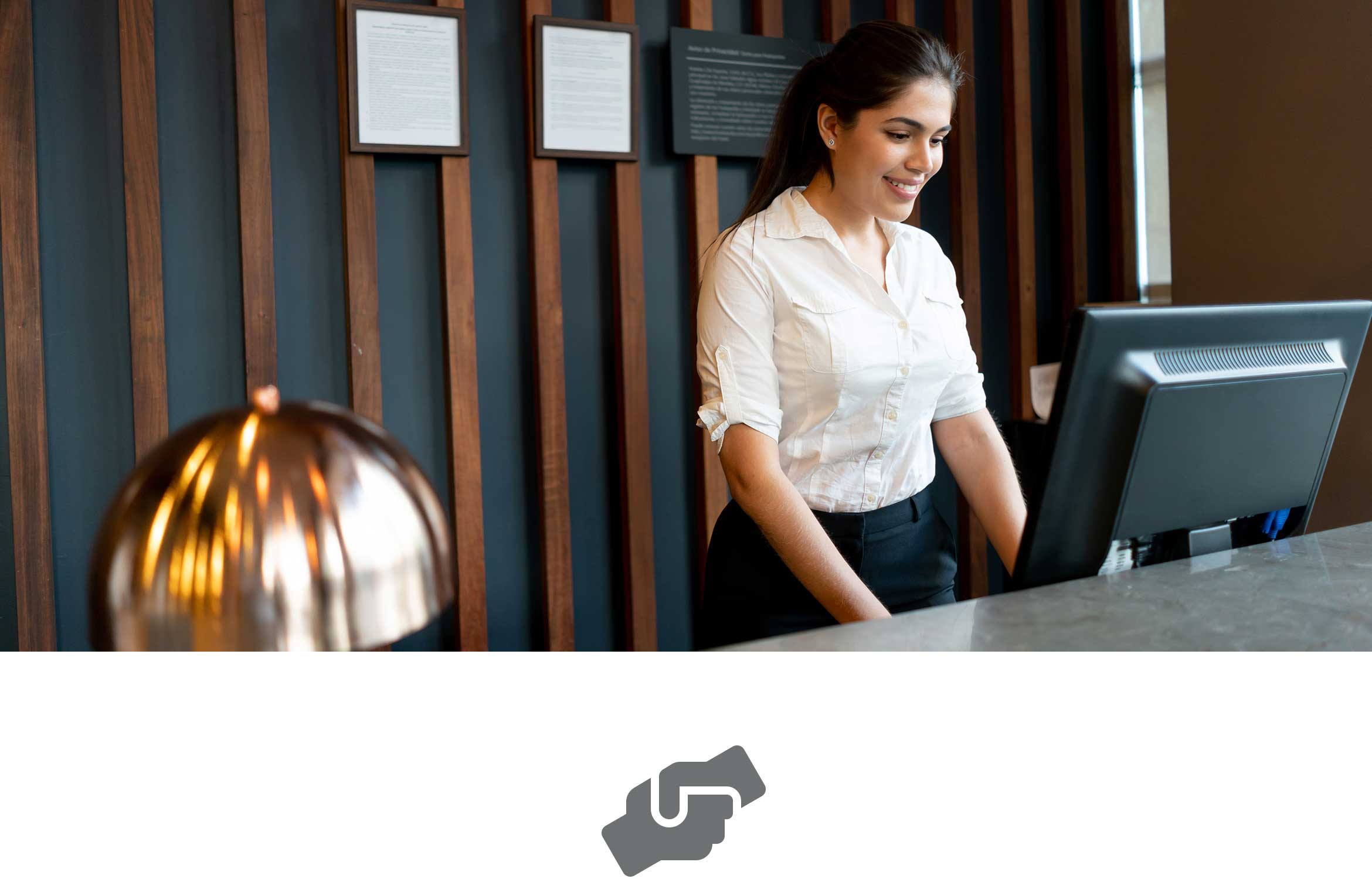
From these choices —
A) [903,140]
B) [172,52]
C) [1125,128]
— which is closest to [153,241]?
[172,52]

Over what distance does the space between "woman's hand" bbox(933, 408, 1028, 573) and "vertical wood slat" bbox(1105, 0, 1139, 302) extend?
1765mm

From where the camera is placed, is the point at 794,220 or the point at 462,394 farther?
the point at 462,394

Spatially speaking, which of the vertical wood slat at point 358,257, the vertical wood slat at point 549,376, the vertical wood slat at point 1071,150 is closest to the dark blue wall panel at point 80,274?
the vertical wood slat at point 358,257

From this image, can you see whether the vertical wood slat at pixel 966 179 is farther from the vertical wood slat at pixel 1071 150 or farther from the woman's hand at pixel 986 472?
the woman's hand at pixel 986 472

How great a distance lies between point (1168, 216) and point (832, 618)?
2252 millimetres

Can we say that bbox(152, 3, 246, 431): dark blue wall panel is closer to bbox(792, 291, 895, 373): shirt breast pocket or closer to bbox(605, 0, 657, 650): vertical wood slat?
bbox(605, 0, 657, 650): vertical wood slat

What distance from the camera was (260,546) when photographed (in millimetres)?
444

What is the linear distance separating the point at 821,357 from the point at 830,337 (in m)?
0.03
